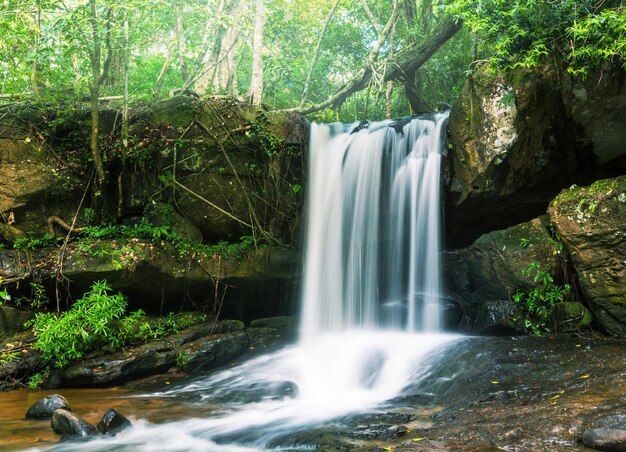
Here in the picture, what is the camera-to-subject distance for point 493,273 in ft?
→ 23.7

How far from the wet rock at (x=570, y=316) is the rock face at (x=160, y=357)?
4.56 m

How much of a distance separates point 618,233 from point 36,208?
8.33 m

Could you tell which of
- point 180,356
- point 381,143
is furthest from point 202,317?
point 381,143

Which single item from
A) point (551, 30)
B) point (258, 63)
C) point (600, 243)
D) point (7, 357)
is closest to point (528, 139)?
point (551, 30)

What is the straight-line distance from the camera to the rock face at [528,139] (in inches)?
264

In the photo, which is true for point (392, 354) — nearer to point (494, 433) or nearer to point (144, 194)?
point (494, 433)

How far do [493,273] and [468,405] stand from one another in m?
3.16

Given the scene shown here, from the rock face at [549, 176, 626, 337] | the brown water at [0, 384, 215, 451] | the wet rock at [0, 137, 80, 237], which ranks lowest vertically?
the brown water at [0, 384, 215, 451]

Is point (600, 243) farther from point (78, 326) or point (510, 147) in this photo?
point (78, 326)

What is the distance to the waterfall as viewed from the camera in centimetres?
800

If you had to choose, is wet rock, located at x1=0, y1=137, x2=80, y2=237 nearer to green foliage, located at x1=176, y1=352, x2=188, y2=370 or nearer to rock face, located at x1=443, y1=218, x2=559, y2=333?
green foliage, located at x1=176, y1=352, x2=188, y2=370

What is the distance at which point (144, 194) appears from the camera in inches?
326

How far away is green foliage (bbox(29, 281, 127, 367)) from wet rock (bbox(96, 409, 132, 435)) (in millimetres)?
2143

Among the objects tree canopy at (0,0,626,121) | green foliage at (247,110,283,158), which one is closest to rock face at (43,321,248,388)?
green foliage at (247,110,283,158)
